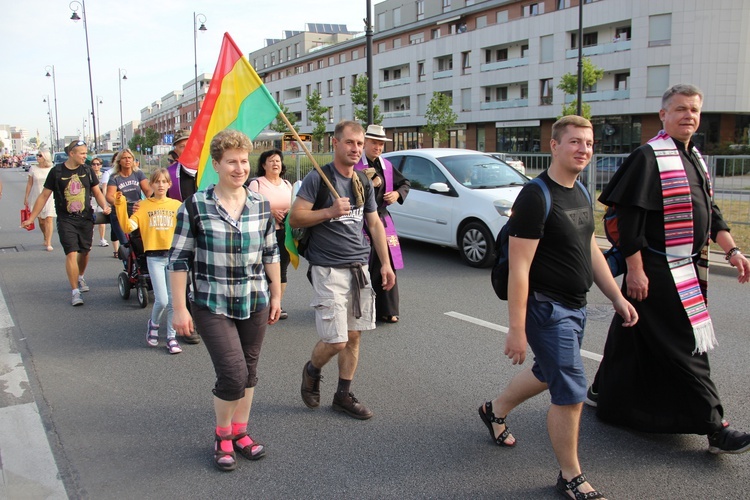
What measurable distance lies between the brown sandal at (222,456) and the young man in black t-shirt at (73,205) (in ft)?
15.2

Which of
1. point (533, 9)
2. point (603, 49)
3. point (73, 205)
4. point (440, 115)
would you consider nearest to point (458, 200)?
point (73, 205)

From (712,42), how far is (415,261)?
122ft

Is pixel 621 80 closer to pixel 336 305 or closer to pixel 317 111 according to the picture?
pixel 317 111

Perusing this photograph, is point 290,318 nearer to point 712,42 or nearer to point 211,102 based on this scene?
point 211,102

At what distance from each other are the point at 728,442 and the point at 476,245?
605cm

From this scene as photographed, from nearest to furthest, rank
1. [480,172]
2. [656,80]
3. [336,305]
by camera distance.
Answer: [336,305], [480,172], [656,80]

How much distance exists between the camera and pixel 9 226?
1600cm

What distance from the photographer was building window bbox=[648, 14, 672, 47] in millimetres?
A: 39719

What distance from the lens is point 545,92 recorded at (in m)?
47.2

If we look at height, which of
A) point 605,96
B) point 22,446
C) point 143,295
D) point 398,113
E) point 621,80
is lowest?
point 22,446

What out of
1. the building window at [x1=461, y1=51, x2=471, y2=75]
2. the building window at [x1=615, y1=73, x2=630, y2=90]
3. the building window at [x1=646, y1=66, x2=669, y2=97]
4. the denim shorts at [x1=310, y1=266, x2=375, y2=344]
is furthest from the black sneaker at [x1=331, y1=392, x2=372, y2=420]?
the building window at [x1=461, y1=51, x2=471, y2=75]

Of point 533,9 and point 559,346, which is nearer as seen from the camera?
point 559,346

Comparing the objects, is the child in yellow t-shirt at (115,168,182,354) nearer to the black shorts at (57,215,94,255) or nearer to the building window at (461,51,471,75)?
the black shorts at (57,215,94,255)

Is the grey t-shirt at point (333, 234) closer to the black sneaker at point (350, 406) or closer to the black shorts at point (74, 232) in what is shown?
the black sneaker at point (350, 406)
